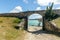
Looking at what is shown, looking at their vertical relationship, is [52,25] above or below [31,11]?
below

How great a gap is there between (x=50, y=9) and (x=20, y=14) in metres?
7.40

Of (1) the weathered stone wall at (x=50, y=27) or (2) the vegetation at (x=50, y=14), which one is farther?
(2) the vegetation at (x=50, y=14)

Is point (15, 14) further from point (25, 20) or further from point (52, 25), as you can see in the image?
point (52, 25)

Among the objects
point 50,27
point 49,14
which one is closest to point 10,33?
point 50,27

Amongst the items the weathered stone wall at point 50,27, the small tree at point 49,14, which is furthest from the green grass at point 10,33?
the small tree at point 49,14

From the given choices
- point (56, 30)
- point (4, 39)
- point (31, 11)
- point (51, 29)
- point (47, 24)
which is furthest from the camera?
point (31, 11)

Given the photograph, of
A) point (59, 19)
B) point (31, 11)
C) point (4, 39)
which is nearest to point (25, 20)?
point (31, 11)

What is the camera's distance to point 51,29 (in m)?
32.8

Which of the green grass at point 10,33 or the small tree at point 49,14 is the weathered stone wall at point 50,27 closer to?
the small tree at point 49,14

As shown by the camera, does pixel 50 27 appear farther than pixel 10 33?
Yes

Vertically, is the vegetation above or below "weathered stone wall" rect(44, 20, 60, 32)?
above

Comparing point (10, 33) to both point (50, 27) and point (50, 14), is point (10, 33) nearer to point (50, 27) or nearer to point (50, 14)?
point (50, 27)

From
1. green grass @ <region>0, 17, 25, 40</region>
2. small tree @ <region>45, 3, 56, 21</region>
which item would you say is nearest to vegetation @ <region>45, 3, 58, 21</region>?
small tree @ <region>45, 3, 56, 21</region>

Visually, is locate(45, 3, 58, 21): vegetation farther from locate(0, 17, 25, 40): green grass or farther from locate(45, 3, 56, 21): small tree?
locate(0, 17, 25, 40): green grass
